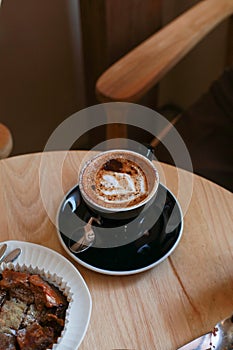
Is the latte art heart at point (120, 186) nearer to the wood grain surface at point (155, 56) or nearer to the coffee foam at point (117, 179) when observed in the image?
the coffee foam at point (117, 179)

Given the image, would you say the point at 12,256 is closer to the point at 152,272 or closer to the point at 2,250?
the point at 2,250

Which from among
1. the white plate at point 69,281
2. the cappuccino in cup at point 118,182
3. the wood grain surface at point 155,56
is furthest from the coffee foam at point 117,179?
the wood grain surface at point 155,56

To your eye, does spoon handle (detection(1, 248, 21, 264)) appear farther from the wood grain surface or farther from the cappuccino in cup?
the wood grain surface

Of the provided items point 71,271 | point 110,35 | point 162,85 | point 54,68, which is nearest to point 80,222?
point 71,271

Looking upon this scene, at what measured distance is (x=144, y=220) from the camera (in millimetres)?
860

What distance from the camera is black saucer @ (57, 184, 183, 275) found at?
2.64 ft

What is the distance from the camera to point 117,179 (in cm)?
84

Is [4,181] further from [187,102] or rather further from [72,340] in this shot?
[187,102]

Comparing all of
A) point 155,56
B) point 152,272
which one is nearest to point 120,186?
point 152,272

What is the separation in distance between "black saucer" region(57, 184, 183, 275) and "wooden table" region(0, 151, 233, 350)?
0.06ft

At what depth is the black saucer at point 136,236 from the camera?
0.81m

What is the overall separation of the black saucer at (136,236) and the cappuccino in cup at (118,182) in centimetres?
4

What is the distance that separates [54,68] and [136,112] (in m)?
0.56

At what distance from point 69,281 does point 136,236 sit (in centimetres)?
14
